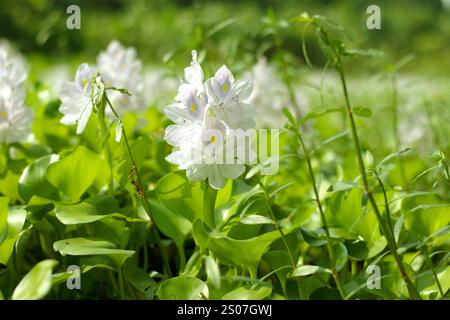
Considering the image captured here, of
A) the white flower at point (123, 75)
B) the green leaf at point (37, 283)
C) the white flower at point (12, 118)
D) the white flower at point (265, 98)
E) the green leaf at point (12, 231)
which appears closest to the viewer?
the green leaf at point (37, 283)

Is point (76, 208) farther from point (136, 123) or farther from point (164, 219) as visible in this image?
point (136, 123)

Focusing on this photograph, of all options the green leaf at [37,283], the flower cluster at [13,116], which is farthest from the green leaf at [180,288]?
the flower cluster at [13,116]

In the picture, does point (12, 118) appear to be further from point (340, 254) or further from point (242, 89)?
point (340, 254)

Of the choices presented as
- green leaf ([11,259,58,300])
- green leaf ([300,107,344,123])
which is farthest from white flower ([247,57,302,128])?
green leaf ([11,259,58,300])

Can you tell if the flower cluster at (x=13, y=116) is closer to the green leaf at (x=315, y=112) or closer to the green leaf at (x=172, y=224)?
the green leaf at (x=172, y=224)

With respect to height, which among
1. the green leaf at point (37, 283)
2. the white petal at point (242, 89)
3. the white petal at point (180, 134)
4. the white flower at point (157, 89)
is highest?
the white flower at point (157, 89)
